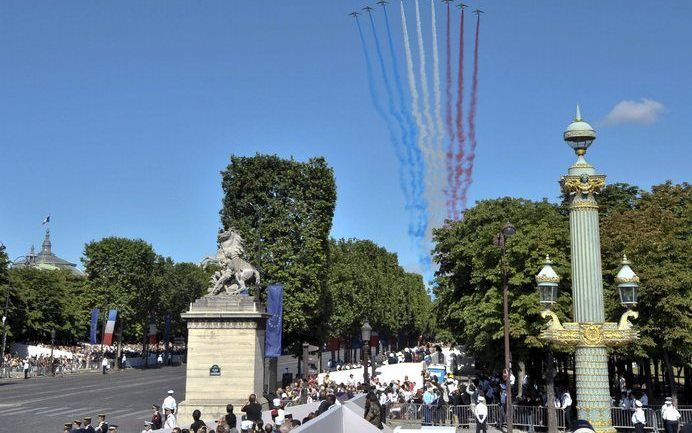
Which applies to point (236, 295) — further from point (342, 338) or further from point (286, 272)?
point (342, 338)

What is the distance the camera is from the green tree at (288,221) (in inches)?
1842

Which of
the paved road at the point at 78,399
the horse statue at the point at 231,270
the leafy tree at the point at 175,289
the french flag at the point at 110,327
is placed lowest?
the paved road at the point at 78,399

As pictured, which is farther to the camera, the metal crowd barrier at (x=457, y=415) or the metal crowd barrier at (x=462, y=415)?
the metal crowd barrier at (x=457, y=415)

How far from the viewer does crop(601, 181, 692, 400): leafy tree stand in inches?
1177

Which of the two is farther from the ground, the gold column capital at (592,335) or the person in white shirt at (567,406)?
the gold column capital at (592,335)

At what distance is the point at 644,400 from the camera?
29.9 m

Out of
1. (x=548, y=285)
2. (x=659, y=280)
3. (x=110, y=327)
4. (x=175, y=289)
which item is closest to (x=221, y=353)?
(x=548, y=285)

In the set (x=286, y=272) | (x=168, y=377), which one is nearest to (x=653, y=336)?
(x=286, y=272)

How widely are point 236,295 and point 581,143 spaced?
18144mm

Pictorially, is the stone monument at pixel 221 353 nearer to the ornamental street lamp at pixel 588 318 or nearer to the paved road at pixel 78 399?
the paved road at pixel 78 399

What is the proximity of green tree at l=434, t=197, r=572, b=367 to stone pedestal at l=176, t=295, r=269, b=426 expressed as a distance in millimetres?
11072

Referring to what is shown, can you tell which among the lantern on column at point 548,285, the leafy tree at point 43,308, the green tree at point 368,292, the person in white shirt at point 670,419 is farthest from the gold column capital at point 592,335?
the leafy tree at point 43,308

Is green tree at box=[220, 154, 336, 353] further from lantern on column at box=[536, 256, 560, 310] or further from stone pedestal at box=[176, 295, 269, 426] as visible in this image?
lantern on column at box=[536, 256, 560, 310]

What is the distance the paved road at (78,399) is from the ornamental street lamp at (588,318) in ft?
63.4
